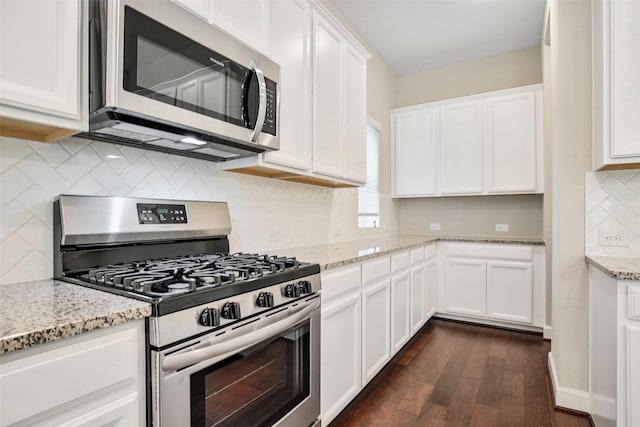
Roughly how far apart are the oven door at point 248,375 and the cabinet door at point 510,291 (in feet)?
8.29

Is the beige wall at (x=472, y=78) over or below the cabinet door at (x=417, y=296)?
over

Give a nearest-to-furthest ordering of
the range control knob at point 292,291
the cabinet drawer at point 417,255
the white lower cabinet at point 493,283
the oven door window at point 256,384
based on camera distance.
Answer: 1. the oven door window at point 256,384
2. the range control knob at point 292,291
3. the cabinet drawer at point 417,255
4. the white lower cabinet at point 493,283

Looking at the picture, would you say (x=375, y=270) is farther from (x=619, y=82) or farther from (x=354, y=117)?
(x=619, y=82)

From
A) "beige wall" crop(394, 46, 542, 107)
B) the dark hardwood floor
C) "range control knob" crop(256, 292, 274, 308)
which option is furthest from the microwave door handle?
"beige wall" crop(394, 46, 542, 107)

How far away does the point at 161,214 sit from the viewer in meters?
1.60

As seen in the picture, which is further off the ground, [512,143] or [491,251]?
[512,143]

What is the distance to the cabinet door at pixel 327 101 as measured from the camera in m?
2.25

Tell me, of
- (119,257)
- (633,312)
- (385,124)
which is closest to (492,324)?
(633,312)

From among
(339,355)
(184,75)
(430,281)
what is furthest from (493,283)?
(184,75)

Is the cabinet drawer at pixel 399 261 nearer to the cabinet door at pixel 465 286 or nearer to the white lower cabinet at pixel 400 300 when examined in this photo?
the white lower cabinet at pixel 400 300

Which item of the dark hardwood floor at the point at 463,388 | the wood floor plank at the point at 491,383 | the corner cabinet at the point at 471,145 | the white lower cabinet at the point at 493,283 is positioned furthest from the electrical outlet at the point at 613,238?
the corner cabinet at the point at 471,145

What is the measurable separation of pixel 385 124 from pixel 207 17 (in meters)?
2.98

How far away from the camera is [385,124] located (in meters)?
4.17

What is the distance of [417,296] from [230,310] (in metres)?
2.39
